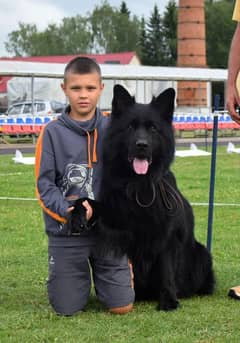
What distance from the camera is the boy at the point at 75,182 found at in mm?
4512

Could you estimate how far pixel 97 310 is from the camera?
4.68 metres

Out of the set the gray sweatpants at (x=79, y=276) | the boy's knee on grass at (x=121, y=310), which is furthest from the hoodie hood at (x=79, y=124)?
the boy's knee on grass at (x=121, y=310)

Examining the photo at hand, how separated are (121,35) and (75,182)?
85.8 m

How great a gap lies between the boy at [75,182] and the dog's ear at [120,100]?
271 millimetres

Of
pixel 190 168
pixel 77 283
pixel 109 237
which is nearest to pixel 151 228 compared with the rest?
pixel 109 237

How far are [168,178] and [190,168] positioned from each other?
11296 mm

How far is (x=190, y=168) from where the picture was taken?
1580 centimetres

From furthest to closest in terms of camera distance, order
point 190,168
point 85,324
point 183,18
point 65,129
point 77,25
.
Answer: point 77,25 < point 183,18 < point 190,168 < point 65,129 < point 85,324

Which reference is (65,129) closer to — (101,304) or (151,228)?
(151,228)

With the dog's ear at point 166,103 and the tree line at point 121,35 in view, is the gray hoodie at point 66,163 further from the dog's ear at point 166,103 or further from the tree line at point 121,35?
the tree line at point 121,35

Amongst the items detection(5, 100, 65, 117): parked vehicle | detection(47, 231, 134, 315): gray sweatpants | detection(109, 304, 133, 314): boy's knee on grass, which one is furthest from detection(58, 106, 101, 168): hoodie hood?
detection(5, 100, 65, 117): parked vehicle

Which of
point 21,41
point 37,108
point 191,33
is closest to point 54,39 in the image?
point 21,41

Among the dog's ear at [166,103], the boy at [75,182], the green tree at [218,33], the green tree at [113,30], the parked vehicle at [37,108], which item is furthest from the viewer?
the green tree at [113,30]

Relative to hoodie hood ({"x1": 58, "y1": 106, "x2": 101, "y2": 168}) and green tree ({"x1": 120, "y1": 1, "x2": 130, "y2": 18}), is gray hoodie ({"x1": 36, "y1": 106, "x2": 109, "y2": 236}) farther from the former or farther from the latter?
green tree ({"x1": 120, "y1": 1, "x2": 130, "y2": 18})
